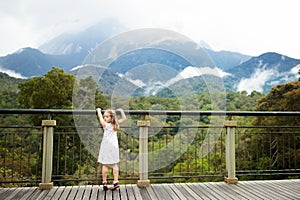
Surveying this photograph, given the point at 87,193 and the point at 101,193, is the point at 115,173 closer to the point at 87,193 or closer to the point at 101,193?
the point at 101,193

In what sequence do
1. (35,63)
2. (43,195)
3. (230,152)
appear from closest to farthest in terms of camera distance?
(43,195), (230,152), (35,63)

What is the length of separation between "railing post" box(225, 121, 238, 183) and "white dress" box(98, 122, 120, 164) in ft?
4.92

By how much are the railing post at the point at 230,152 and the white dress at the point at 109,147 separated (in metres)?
1.50

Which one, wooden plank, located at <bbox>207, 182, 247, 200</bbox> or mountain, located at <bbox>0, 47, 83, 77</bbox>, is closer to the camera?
wooden plank, located at <bbox>207, 182, 247, 200</bbox>

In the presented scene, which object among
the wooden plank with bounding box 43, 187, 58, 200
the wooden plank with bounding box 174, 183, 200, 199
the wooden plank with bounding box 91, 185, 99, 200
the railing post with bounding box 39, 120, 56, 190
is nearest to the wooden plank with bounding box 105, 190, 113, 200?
the wooden plank with bounding box 91, 185, 99, 200

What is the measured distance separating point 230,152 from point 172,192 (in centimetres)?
106

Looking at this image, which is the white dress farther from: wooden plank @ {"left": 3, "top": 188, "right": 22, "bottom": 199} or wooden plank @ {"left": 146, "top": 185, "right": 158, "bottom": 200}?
wooden plank @ {"left": 3, "top": 188, "right": 22, "bottom": 199}

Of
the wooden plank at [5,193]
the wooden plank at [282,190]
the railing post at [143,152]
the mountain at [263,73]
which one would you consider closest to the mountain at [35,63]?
the mountain at [263,73]

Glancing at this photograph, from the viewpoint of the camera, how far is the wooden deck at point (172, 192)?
3.21 metres

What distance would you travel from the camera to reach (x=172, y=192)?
11.2ft

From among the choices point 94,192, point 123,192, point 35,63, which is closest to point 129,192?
point 123,192

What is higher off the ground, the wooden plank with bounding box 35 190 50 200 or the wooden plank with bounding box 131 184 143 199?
the wooden plank with bounding box 35 190 50 200

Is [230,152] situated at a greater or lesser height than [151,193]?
greater

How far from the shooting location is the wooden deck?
321 centimetres
